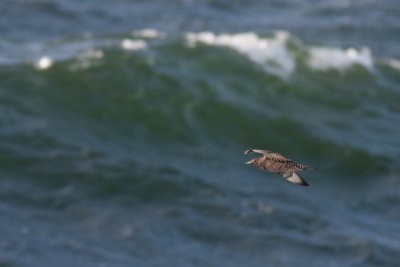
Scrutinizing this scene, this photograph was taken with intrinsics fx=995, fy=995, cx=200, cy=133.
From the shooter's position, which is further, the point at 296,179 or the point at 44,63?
the point at 44,63

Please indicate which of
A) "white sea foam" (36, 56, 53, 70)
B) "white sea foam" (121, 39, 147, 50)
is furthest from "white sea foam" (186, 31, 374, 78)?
"white sea foam" (36, 56, 53, 70)

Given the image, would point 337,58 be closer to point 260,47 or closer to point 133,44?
point 260,47

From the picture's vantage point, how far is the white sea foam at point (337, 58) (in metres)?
29.1

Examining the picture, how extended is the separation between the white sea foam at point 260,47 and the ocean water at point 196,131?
59 millimetres

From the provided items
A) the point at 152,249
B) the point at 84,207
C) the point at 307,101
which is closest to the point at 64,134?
the point at 84,207

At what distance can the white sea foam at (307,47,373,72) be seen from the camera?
29.1 metres

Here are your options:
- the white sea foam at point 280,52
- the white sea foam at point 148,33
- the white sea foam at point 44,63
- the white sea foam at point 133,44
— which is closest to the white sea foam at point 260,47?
the white sea foam at point 280,52

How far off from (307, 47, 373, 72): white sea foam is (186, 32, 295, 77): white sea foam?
2.51 feet

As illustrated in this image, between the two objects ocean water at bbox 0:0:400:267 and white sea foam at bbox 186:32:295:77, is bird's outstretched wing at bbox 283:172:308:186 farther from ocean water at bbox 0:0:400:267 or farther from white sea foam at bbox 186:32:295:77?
white sea foam at bbox 186:32:295:77

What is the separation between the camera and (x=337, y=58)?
29438mm

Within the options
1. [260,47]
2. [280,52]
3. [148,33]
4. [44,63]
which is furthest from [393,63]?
[44,63]

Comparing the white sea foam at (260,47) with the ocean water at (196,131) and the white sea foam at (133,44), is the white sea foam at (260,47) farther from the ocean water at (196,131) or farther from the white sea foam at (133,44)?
the white sea foam at (133,44)

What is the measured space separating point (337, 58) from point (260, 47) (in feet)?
7.61

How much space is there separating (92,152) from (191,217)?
3.57 meters
